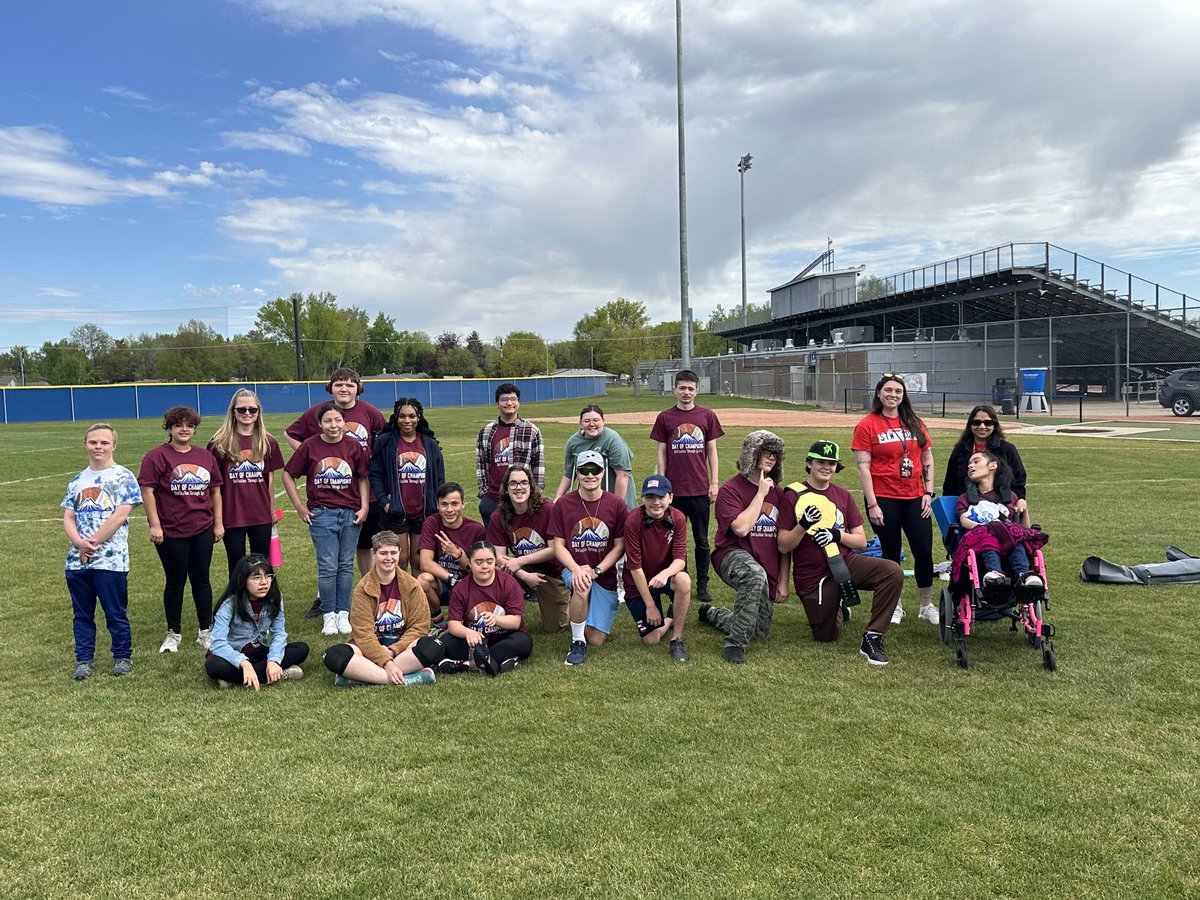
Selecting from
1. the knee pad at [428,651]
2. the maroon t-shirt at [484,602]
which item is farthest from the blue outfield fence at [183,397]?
the knee pad at [428,651]

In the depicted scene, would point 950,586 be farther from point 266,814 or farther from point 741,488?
point 266,814

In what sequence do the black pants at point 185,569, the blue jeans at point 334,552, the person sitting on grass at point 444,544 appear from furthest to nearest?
the blue jeans at point 334,552 → the person sitting on grass at point 444,544 → the black pants at point 185,569

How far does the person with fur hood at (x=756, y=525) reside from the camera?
18.1 feet

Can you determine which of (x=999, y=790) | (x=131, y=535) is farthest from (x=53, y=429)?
(x=999, y=790)

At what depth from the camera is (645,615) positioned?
223 inches

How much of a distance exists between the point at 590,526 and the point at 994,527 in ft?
8.63

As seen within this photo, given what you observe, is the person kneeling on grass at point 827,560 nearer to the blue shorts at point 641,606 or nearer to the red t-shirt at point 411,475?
the blue shorts at point 641,606

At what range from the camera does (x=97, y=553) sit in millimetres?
5125

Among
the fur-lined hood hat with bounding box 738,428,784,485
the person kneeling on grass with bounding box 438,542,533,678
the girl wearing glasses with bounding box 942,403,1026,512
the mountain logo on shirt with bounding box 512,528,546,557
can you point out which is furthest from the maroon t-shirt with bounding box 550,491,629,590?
the girl wearing glasses with bounding box 942,403,1026,512

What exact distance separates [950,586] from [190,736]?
14.9 ft

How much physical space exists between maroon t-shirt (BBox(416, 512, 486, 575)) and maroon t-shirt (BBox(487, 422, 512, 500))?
25.1 inches

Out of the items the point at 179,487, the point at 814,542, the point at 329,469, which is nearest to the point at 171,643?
the point at 179,487

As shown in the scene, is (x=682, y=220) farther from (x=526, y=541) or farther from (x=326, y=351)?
(x=326, y=351)

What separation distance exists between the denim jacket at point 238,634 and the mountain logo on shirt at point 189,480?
987 mm
